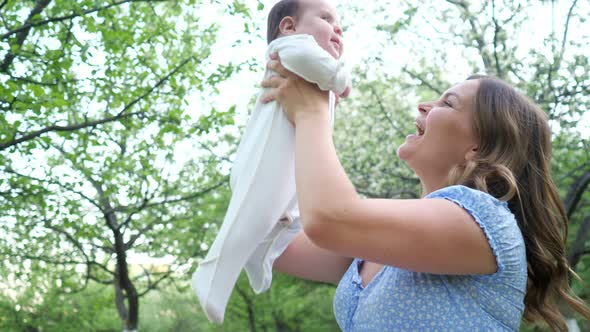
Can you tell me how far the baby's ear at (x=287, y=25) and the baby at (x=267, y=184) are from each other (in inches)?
0.4

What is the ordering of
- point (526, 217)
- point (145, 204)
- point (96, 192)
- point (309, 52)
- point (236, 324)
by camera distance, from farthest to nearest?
point (236, 324), point (96, 192), point (145, 204), point (526, 217), point (309, 52)

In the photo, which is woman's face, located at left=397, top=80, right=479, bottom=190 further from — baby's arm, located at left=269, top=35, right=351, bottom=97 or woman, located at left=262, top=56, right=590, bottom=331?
baby's arm, located at left=269, top=35, right=351, bottom=97

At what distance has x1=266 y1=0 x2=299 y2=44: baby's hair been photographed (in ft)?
6.72

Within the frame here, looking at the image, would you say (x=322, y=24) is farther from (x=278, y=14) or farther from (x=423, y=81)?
(x=423, y=81)

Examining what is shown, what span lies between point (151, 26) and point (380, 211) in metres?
8.66

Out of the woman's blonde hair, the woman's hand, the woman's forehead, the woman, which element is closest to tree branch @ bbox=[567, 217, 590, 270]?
the woman

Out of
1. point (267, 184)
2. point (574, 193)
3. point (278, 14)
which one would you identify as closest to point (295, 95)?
point (267, 184)

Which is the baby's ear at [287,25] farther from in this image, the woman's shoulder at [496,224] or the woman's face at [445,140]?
the woman's shoulder at [496,224]

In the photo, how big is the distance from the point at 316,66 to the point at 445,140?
1.69 ft

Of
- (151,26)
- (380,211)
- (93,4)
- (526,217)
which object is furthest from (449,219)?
(151,26)

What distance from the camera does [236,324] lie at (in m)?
20.2

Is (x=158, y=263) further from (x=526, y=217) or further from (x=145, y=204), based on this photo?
(x=526, y=217)

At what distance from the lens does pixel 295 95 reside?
1.77 meters

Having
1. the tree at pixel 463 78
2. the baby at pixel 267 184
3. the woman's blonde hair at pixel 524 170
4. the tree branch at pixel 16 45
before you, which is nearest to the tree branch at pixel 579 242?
the tree at pixel 463 78
